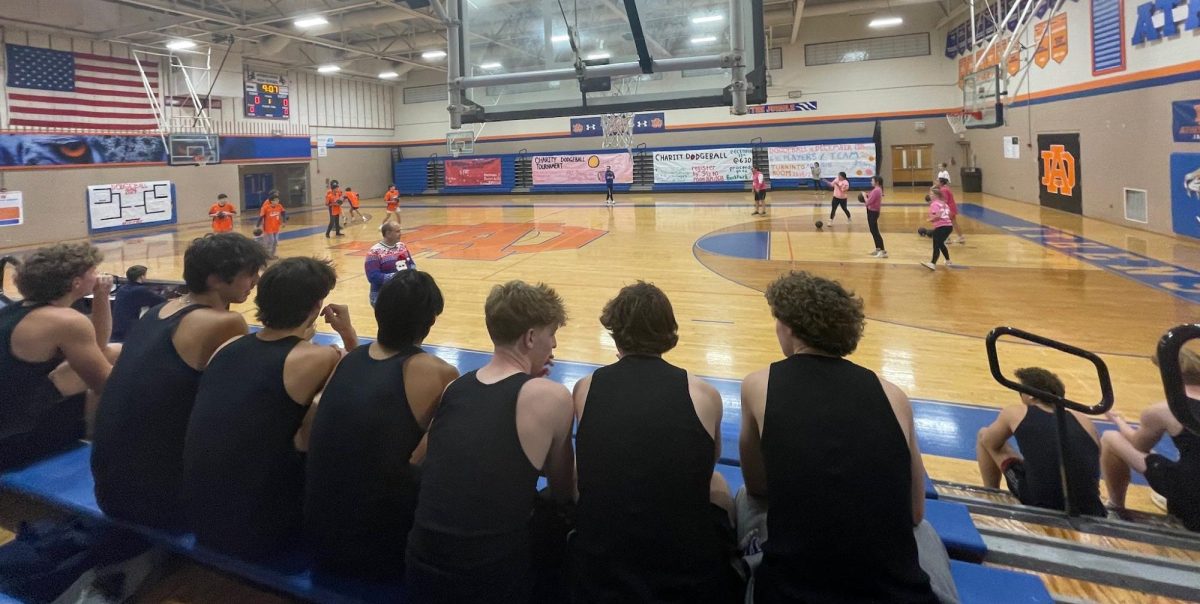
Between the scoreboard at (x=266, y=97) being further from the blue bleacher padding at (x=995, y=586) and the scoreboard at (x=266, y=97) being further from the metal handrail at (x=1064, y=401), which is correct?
the blue bleacher padding at (x=995, y=586)

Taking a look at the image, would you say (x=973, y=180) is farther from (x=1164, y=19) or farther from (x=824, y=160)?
(x=1164, y=19)

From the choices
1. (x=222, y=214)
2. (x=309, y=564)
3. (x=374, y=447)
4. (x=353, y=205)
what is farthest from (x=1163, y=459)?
(x=353, y=205)

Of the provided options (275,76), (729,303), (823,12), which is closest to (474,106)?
(729,303)

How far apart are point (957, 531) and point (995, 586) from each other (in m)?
0.39

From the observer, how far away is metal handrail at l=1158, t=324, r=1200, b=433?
193 cm

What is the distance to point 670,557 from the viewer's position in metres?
1.93

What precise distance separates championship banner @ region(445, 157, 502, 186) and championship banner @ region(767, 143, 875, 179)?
1329 cm

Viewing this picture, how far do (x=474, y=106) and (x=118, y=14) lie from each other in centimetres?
2042

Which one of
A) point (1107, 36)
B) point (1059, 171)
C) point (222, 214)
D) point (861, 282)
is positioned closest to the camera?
point (861, 282)

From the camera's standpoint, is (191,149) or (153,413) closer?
(153,413)

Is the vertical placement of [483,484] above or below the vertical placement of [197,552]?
above

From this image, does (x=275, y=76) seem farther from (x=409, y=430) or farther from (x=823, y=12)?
(x=409, y=430)

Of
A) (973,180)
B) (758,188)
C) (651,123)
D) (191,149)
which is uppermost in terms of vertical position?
(651,123)

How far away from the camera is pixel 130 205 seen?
21.1m
